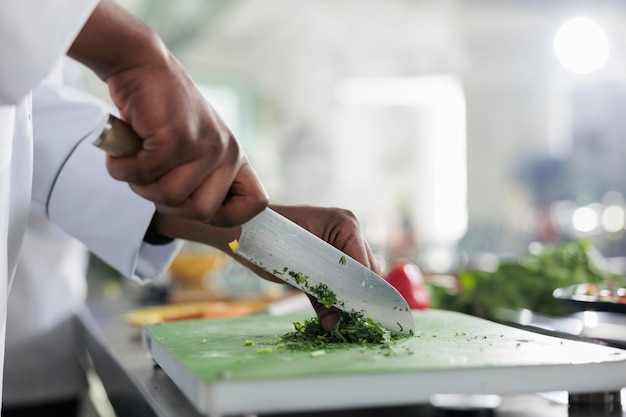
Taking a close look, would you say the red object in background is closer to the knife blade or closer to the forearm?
the knife blade

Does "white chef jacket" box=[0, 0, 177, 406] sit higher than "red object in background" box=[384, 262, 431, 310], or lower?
higher

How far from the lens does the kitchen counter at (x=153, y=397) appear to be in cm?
68

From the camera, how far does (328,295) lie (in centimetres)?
80

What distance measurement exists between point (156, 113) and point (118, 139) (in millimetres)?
38

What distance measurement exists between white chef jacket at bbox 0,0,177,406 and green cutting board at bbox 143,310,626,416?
29 cm

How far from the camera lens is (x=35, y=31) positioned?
621 mm

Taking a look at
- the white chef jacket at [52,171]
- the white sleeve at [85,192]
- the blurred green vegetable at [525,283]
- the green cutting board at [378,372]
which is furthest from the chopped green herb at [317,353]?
the blurred green vegetable at [525,283]

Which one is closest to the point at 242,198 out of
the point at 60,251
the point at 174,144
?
the point at 174,144

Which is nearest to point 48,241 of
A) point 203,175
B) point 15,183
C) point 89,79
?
point 15,183

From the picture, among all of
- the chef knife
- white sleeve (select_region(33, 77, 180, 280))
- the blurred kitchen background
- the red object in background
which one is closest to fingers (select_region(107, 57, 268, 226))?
the chef knife

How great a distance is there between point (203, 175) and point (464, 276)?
83 cm

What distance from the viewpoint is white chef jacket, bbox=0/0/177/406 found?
0.62 m

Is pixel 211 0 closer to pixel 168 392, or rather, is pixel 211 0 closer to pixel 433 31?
pixel 433 31

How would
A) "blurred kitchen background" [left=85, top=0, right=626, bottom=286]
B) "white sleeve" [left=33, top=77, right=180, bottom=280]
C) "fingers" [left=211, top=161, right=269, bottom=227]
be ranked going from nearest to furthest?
1. "fingers" [left=211, top=161, right=269, bottom=227]
2. "white sleeve" [left=33, top=77, right=180, bottom=280]
3. "blurred kitchen background" [left=85, top=0, right=626, bottom=286]
